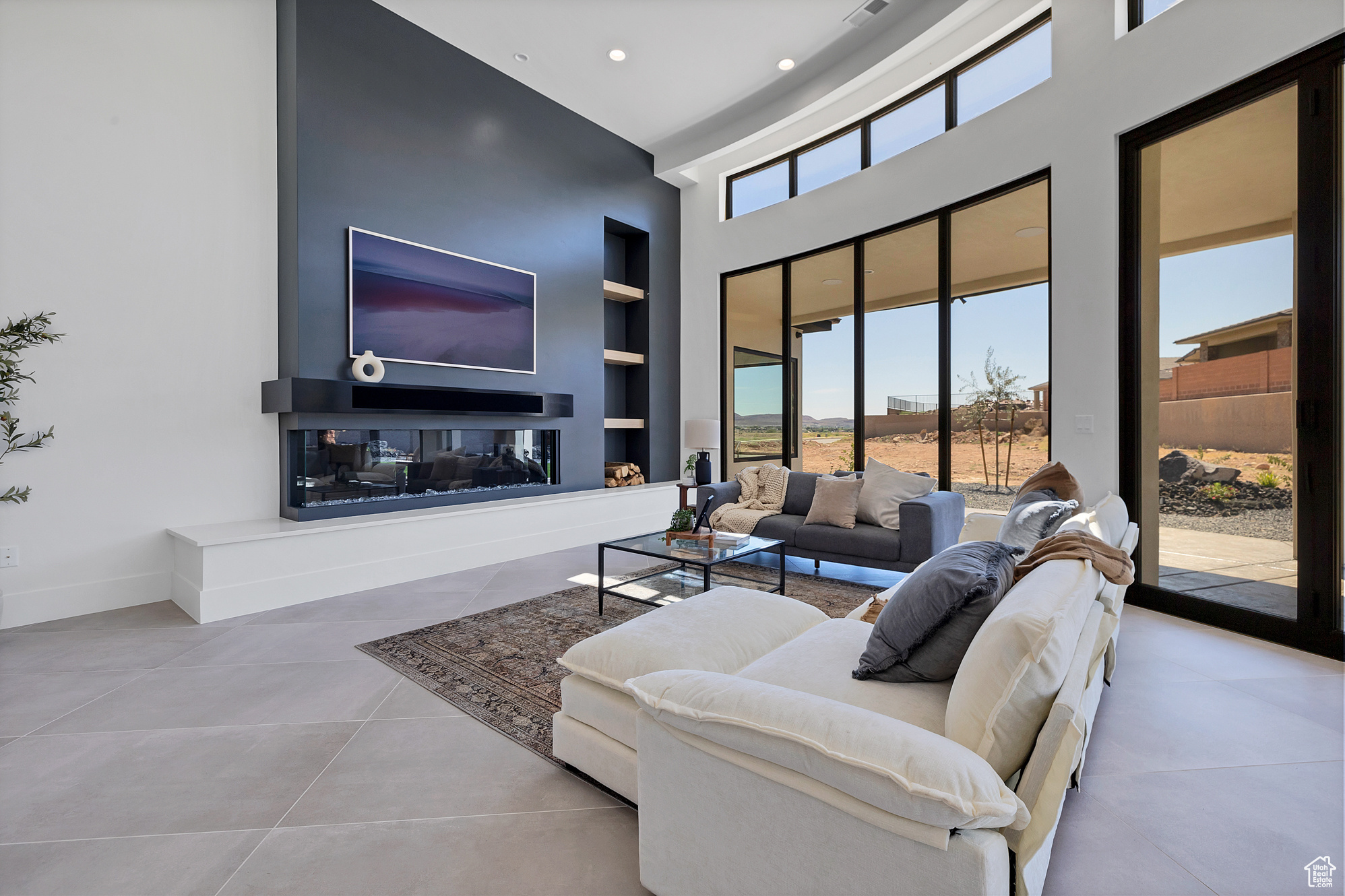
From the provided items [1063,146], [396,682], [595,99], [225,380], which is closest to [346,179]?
[225,380]

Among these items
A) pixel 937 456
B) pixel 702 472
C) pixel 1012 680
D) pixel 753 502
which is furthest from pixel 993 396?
pixel 1012 680

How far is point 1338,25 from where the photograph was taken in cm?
272

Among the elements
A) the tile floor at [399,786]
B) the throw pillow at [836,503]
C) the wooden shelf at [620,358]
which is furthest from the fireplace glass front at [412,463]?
the throw pillow at [836,503]

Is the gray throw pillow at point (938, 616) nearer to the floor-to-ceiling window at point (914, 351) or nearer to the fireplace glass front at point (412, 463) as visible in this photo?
the floor-to-ceiling window at point (914, 351)

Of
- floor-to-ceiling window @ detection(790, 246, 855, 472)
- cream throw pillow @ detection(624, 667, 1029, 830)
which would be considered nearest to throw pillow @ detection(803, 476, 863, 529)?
floor-to-ceiling window @ detection(790, 246, 855, 472)

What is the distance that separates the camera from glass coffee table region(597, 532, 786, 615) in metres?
3.25

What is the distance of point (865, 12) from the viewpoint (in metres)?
4.49

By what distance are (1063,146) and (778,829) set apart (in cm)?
468

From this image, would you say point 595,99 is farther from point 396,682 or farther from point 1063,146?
point 396,682

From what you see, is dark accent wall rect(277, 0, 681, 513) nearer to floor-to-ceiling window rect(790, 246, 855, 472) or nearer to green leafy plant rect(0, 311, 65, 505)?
green leafy plant rect(0, 311, 65, 505)

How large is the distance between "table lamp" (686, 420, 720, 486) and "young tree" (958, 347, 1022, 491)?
94.6 inches

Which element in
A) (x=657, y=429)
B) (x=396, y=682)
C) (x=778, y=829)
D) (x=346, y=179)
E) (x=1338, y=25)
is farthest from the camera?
(x=657, y=429)

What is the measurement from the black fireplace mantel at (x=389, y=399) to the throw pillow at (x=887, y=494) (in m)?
2.78

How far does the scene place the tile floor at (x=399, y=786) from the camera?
1.44 metres
